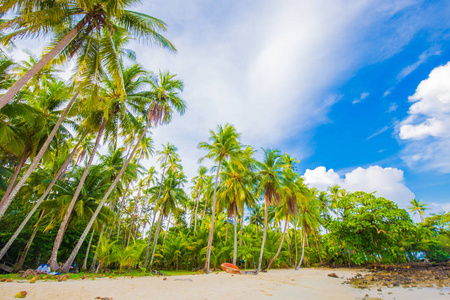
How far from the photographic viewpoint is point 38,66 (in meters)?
5.88

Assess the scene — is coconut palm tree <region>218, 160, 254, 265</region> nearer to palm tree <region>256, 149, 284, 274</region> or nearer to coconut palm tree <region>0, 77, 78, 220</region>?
A: palm tree <region>256, 149, 284, 274</region>

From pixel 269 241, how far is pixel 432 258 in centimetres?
1556

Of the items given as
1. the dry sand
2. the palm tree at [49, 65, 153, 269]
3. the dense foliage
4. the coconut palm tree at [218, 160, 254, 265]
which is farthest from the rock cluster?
the palm tree at [49, 65, 153, 269]

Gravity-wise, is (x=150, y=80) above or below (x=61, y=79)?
above

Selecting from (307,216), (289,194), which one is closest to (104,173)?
(289,194)

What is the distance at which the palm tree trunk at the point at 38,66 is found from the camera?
5.18m

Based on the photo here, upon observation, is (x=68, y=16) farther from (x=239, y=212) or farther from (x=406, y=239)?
(x=406, y=239)

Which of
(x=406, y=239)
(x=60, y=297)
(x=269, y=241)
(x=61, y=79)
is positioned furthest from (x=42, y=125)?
(x=406, y=239)

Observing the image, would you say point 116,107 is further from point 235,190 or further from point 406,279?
A: point 406,279

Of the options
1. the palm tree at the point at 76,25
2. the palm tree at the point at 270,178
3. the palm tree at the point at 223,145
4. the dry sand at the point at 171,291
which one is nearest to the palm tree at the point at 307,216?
the palm tree at the point at 270,178

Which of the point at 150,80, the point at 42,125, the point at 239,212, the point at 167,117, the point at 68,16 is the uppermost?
the point at 150,80

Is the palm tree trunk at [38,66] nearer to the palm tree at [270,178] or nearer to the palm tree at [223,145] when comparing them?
the palm tree at [223,145]

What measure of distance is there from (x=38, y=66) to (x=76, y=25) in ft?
6.79

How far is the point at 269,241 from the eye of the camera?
23109 mm
